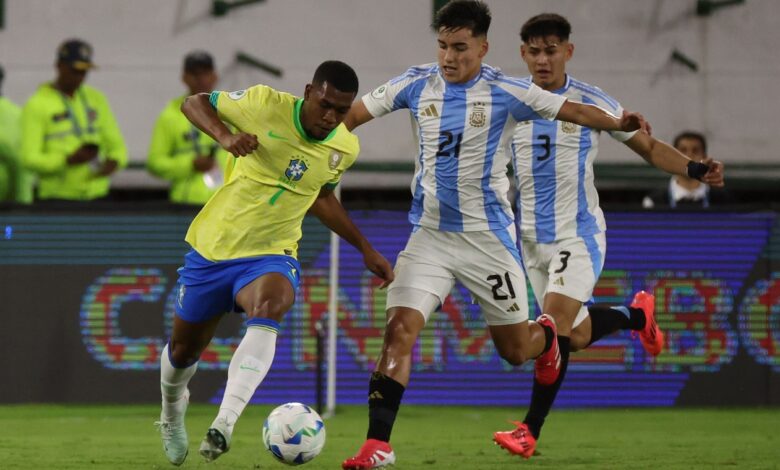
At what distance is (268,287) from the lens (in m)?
7.27

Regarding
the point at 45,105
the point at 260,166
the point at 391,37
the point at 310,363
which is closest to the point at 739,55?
the point at 391,37

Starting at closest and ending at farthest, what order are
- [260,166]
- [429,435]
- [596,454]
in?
[260,166]
[596,454]
[429,435]

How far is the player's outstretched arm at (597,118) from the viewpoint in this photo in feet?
25.1

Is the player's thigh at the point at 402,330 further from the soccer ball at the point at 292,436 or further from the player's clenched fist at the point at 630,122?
the player's clenched fist at the point at 630,122

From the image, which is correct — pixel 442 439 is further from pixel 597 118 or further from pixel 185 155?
pixel 185 155

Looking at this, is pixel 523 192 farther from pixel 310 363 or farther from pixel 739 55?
pixel 739 55

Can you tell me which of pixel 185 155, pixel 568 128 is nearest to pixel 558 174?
pixel 568 128

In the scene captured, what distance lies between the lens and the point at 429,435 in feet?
32.2

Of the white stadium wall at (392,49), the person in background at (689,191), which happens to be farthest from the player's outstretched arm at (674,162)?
the white stadium wall at (392,49)

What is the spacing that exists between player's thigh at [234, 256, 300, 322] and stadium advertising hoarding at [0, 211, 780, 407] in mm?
4160

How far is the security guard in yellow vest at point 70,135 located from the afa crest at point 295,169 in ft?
13.7

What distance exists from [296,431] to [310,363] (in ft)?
15.5

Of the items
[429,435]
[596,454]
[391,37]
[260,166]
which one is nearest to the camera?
[260,166]

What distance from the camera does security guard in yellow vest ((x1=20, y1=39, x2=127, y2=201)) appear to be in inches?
452
